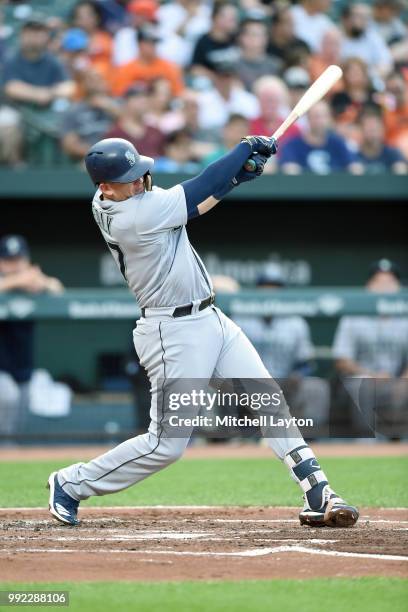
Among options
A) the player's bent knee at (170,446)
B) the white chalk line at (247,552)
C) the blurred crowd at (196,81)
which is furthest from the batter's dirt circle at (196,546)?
the blurred crowd at (196,81)

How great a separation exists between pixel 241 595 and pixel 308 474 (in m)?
1.59

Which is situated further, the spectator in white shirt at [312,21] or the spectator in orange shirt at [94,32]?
the spectator in white shirt at [312,21]

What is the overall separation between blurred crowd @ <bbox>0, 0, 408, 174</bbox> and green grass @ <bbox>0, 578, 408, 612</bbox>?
8.28 meters

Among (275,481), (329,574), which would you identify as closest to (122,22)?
(275,481)

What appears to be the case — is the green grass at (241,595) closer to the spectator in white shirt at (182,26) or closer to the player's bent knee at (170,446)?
the player's bent knee at (170,446)

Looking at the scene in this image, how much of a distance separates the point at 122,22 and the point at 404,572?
10.1 meters

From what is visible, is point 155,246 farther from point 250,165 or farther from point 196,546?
point 196,546

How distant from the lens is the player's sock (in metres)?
5.10

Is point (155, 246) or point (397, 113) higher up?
point (397, 113)

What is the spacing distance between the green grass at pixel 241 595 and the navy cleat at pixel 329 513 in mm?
1205

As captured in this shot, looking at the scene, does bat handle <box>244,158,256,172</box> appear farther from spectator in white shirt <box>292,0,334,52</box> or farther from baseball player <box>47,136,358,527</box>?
spectator in white shirt <box>292,0,334,52</box>

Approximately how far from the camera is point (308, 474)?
5.11 metres

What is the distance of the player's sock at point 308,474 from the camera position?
16.7 feet

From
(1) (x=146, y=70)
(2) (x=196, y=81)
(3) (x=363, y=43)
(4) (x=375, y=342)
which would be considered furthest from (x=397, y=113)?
(4) (x=375, y=342)
